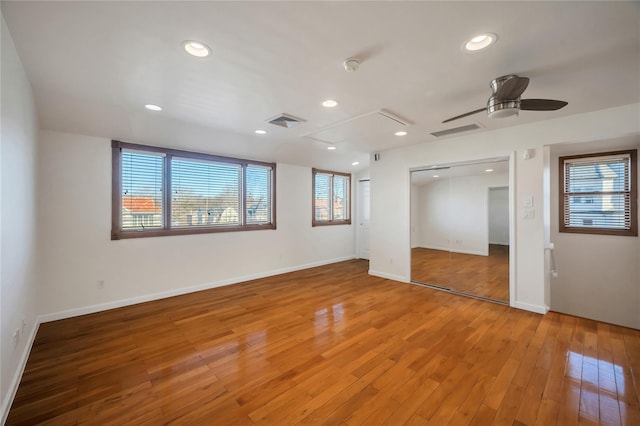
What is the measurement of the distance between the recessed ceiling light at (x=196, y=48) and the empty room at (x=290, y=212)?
1 cm

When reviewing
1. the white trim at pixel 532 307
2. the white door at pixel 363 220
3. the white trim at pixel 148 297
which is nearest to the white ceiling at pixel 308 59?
the white trim at pixel 148 297

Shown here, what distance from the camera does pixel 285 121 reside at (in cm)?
340

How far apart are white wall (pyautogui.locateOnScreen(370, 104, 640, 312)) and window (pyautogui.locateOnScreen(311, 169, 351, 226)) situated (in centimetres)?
176

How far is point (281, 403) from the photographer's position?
1.82 m

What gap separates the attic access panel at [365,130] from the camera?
3271mm

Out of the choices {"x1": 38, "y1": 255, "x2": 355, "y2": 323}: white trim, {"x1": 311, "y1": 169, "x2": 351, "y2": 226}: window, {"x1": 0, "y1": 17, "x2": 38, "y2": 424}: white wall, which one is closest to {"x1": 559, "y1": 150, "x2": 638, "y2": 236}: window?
{"x1": 311, "y1": 169, "x2": 351, "y2": 226}: window

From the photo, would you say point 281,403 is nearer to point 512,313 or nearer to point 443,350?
point 443,350

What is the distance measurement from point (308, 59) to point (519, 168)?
3275mm

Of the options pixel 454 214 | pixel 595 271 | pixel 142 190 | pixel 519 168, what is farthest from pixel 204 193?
pixel 595 271

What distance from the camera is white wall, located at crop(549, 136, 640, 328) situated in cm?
393

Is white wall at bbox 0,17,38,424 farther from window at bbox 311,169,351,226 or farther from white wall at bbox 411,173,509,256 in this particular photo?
white wall at bbox 411,173,509,256

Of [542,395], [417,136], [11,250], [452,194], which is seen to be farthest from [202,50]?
[452,194]

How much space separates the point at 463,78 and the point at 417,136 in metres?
1.86

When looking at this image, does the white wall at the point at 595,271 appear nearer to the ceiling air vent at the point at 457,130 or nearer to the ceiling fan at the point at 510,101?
the ceiling air vent at the point at 457,130
